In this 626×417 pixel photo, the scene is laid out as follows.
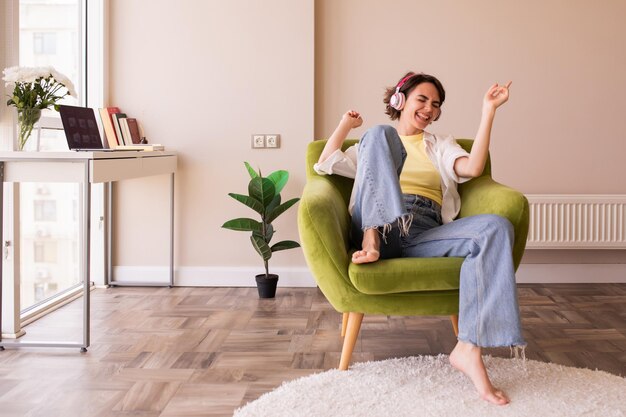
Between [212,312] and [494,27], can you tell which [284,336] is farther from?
[494,27]

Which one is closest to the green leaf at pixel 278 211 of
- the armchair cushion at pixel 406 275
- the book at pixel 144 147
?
the book at pixel 144 147

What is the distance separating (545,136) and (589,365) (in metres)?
1.92

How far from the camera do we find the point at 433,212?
256 centimetres

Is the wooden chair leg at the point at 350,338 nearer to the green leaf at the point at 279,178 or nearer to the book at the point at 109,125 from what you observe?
the green leaf at the point at 279,178

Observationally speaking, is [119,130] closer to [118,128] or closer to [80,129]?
[118,128]

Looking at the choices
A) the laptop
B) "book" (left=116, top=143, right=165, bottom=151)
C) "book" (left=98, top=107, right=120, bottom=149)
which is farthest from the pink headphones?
"book" (left=98, top=107, right=120, bottom=149)

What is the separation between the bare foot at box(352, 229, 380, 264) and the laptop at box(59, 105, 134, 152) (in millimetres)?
1343

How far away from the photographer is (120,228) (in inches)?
161

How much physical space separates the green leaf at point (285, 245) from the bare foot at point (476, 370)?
5.58 feet

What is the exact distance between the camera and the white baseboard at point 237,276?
404 cm

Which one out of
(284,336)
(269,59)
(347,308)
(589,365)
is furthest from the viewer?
(269,59)

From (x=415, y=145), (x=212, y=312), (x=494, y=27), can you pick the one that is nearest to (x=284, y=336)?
(x=212, y=312)

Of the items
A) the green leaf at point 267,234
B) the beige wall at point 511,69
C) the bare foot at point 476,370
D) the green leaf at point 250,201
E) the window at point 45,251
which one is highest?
the beige wall at point 511,69

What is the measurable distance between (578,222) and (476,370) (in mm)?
2184
